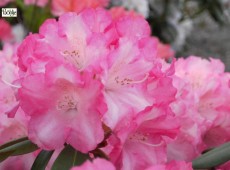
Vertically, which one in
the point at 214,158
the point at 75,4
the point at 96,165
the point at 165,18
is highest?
the point at 96,165

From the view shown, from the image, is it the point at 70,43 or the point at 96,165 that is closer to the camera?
the point at 96,165

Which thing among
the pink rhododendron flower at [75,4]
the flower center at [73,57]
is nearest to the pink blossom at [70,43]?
the flower center at [73,57]

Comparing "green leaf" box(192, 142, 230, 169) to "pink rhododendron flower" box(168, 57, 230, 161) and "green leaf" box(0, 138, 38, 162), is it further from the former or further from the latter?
"green leaf" box(0, 138, 38, 162)

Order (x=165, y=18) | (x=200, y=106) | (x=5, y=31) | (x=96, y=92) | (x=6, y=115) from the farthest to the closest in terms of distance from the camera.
→ (x=165, y=18)
(x=5, y=31)
(x=200, y=106)
(x=6, y=115)
(x=96, y=92)

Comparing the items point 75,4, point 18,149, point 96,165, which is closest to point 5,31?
point 75,4

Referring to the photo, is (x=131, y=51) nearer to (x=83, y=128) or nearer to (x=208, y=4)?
(x=83, y=128)

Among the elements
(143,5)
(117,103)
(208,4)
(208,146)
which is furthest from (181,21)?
(117,103)

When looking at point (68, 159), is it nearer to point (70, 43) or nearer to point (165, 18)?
point (70, 43)
